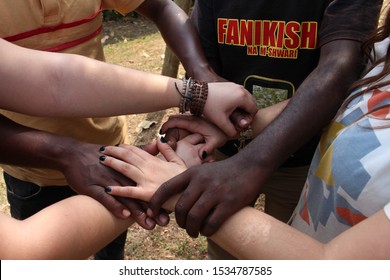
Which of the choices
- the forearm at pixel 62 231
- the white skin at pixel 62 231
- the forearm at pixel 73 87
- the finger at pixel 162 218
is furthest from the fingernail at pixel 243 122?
the forearm at pixel 62 231

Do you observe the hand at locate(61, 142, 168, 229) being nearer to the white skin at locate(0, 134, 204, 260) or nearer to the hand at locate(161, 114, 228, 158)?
the white skin at locate(0, 134, 204, 260)

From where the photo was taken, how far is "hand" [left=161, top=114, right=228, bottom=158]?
1805 millimetres

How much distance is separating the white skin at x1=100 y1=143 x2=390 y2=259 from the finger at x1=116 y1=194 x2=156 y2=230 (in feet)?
0.11

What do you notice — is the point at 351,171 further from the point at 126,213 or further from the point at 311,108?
the point at 126,213

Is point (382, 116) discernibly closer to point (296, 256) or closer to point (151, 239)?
point (296, 256)

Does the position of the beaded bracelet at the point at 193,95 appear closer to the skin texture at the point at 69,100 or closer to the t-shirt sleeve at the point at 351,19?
the skin texture at the point at 69,100

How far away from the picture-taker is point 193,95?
1.75 metres

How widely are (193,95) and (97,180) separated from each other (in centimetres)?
50

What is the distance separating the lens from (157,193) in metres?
1.50

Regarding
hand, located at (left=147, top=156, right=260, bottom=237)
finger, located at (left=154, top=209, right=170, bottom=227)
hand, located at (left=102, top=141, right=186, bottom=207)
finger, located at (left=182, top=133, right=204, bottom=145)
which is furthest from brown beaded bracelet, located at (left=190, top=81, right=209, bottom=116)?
finger, located at (left=154, top=209, right=170, bottom=227)

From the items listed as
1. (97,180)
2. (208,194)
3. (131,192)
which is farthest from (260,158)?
(97,180)

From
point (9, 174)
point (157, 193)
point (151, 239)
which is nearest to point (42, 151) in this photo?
point (157, 193)

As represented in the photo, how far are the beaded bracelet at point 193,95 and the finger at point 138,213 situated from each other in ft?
1.45

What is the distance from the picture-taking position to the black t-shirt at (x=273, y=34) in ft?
5.51
